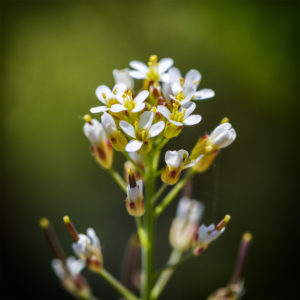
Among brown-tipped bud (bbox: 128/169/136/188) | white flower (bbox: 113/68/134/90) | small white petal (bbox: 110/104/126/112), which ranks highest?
white flower (bbox: 113/68/134/90)

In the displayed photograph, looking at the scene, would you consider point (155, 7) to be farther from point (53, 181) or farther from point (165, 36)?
point (53, 181)

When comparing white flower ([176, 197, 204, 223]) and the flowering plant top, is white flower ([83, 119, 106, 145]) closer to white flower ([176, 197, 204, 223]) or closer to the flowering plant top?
the flowering plant top

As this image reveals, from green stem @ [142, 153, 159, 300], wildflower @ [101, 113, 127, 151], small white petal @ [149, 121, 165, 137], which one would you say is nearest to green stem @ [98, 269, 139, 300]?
green stem @ [142, 153, 159, 300]

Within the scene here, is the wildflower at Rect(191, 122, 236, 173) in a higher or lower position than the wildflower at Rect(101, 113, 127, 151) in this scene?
lower

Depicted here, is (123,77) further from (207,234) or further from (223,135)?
(207,234)

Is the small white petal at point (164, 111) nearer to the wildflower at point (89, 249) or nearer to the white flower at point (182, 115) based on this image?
the white flower at point (182, 115)

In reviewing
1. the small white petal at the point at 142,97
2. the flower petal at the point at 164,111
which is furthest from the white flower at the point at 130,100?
the flower petal at the point at 164,111

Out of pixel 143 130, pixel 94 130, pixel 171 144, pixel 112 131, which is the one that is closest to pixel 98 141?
pixel 94 130

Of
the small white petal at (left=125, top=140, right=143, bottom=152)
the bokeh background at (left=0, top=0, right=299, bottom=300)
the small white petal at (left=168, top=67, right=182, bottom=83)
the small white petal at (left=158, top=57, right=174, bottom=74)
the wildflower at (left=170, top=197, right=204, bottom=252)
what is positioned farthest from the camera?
the bokeh background at (left=0, top=0, right=299, bottom=300)
